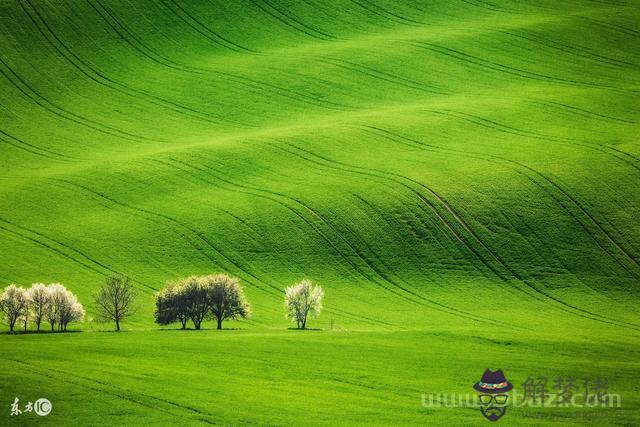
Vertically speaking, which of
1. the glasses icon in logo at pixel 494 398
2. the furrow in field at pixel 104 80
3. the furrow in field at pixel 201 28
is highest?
the furrow in field at pixel 201 28

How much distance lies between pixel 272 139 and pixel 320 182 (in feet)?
32.5

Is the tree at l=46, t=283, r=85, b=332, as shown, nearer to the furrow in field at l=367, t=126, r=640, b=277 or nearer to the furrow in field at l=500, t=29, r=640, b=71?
the furrow in field at l=367, t=126, r=640, b=277

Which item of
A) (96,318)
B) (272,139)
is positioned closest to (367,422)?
(96,318)

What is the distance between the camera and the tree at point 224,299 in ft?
161

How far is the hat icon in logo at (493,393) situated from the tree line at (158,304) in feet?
60.0

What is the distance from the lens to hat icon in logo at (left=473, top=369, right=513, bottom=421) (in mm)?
29209

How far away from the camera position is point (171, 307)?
4881 cm

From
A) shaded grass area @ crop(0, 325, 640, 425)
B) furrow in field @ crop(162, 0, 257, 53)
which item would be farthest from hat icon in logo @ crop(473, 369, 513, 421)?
furrow in field @ crop(162, 0, 257, 53)

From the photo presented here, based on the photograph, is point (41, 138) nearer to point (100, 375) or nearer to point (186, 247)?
point (186, 247)

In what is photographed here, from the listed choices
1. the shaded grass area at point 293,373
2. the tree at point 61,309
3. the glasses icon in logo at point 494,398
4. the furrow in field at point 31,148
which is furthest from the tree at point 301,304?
the furrow in field at point 31,148

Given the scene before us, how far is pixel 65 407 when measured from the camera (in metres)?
28.5

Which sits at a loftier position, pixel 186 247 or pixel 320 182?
pixel 320 182

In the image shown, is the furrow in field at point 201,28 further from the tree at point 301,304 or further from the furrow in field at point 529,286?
the tree at point 301,304

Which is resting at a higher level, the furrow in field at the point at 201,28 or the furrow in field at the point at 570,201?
the furrow in field at the point at 201,28
